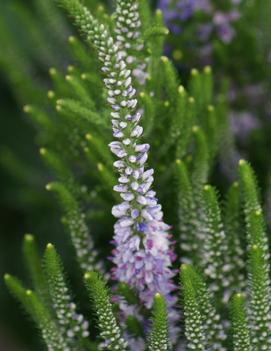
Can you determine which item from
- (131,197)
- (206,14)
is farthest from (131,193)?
(206,14)

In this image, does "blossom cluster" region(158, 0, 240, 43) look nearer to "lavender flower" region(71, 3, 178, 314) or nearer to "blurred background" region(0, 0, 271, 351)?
"blurred background" region(0, 0, 271, 351)

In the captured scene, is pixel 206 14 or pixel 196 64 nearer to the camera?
pixel 206 14

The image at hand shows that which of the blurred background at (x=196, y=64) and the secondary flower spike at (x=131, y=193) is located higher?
the blurred background at (x=196, y=64)

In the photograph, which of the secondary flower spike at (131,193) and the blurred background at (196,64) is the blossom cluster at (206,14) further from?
the secondary flower spike at (131,193)

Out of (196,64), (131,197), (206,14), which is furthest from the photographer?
(196,64)

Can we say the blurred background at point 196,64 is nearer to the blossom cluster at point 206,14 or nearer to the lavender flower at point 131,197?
the blossom cluster at point 206,14

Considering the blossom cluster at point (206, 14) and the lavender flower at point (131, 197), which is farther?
the blossom cluster at point (206, 14)

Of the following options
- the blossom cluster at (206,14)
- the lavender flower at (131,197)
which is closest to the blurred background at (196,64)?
the blossom cluster at (206,14)

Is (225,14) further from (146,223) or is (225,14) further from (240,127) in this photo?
(146,223)

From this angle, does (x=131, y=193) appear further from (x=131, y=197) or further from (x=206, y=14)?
(x=206, y=14)
